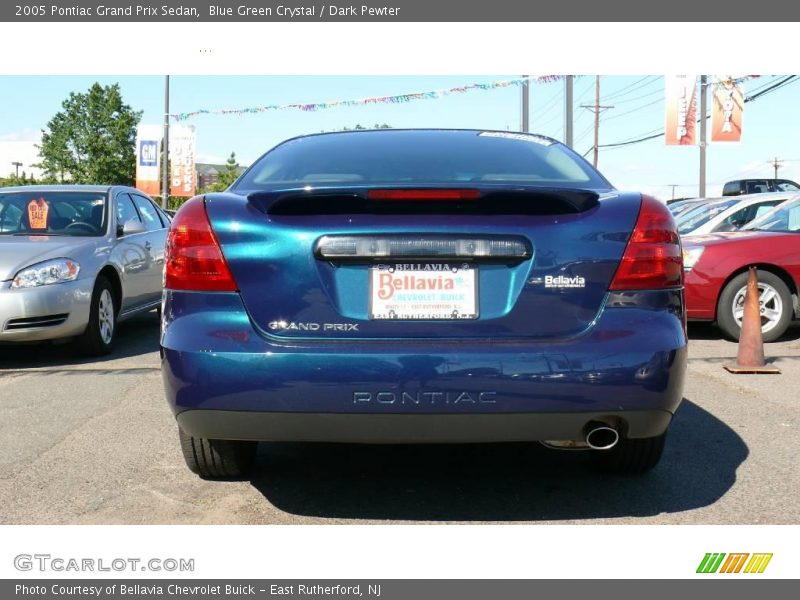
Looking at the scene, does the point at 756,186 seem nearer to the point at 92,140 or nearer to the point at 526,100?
the point at 526,100

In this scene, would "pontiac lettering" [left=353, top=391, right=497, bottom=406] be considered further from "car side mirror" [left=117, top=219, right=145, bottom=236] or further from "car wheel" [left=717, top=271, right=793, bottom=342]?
"car wheel" [left=717, top=271, right=793, bottom=342]

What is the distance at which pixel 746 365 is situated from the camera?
266 inches

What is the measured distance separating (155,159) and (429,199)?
30.7 metres

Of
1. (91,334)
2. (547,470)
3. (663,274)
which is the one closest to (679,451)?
(547,470)

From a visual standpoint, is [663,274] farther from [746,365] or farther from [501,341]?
[746,365]

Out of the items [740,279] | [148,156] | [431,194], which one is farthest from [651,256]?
[148,156]

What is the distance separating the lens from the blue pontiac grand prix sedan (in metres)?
2.97

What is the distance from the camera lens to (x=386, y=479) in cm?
390

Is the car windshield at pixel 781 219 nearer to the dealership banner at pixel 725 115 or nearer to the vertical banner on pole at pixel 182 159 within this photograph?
the dealership banner at pixel 725 115

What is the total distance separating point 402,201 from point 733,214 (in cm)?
777

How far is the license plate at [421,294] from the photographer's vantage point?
301cm

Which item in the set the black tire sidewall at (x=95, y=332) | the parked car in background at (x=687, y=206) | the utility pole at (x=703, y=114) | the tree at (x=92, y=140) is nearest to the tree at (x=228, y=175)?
the tree at (x=92, y=140)

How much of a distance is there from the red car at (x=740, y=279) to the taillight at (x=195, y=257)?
19.8 ft

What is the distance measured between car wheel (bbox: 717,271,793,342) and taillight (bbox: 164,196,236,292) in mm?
6287
